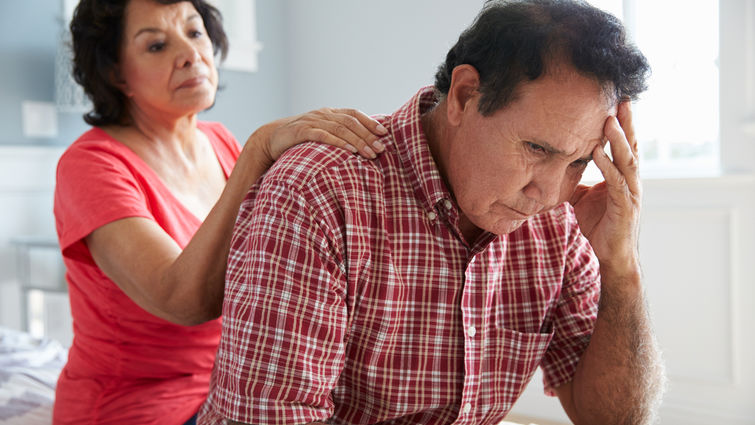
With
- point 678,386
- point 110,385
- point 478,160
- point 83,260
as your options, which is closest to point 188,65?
point 83,260

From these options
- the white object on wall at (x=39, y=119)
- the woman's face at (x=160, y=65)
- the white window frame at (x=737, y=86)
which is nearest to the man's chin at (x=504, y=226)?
the woman's face at (x=160, y=65)

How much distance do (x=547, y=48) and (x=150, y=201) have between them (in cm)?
92

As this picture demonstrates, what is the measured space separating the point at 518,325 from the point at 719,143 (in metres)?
1.94

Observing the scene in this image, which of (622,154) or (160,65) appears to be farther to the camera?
(160,65)

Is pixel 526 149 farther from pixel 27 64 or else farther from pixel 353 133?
pixel 27 64

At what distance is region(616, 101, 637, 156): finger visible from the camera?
107 cm

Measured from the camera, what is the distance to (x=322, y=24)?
402 cm

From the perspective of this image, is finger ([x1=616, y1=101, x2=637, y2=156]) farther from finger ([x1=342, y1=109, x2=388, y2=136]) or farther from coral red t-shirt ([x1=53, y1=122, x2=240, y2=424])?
coral red t-shirt ([x1=53, y1=122, x2=240, y2=424])

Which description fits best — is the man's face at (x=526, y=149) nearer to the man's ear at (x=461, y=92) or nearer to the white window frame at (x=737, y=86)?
the man's ear at (x=461, y=92)

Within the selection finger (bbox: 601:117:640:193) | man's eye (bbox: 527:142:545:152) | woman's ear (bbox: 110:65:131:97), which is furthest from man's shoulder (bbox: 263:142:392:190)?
woman's ear (bbox: 110:65:131:97)

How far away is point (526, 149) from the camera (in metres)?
1.06

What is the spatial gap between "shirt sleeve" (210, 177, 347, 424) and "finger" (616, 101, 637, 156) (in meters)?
0.47

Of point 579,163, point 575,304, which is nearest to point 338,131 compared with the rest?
point 579,163

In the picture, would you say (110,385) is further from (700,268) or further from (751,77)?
(751,77)
